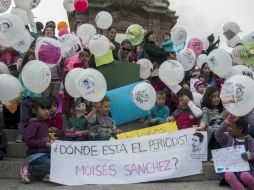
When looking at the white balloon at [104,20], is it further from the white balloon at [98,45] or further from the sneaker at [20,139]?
the sneaker at [20,139]

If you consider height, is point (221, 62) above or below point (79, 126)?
above

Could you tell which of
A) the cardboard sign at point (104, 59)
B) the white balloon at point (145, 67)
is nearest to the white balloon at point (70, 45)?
the cardboard sign at point (104, 59)

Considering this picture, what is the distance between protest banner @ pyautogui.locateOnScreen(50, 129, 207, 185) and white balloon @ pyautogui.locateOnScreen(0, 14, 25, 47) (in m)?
1.96

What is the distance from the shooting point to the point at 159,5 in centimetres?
1694

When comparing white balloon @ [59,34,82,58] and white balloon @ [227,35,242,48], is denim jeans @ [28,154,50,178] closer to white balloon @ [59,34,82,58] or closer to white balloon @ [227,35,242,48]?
white balloon @ [59,34,82,58]

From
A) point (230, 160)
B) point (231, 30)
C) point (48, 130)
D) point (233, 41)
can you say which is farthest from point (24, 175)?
point (231, 30)

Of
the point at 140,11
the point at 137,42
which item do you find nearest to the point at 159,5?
the point at 140,11

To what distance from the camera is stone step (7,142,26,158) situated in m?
6.12

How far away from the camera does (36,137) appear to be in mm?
5531

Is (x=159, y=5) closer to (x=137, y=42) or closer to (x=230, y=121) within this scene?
(x=137, y=42)

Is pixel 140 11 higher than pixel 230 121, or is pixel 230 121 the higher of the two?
pixel 140 11

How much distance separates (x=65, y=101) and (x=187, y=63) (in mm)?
2736

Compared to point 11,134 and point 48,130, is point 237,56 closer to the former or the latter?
point 48,130

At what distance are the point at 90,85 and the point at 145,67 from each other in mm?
2781
